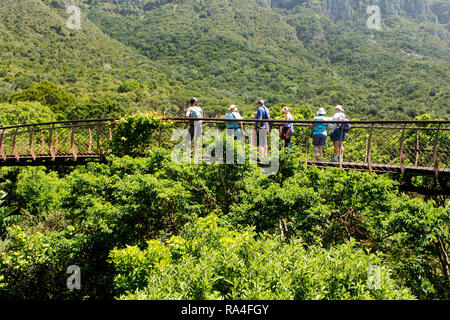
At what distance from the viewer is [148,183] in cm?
633

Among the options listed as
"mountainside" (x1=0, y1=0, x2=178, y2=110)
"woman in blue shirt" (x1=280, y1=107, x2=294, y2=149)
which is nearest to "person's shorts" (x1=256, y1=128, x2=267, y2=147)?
"woman in blue shirt" (x1=280, y1=107, x2=294, y2=149)

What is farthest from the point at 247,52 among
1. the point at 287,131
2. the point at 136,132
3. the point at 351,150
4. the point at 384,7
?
the point at 287,131

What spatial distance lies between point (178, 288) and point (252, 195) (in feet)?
10.3

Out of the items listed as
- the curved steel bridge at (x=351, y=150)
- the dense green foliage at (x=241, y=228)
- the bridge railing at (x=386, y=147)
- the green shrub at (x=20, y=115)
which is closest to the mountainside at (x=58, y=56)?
the green shrub at (x=20, y=115)

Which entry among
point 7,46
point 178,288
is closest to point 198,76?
point 7,46

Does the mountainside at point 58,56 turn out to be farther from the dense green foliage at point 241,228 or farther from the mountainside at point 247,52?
the dense green foliage at point 241,228

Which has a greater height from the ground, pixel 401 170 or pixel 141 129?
pixel 141 129

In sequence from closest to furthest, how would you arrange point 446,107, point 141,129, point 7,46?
1. point 141,129
2. point 446,107
3. point 7,46

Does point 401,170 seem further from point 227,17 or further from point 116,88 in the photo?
point 227,17

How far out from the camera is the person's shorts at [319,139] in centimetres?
725

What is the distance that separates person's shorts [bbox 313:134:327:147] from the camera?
7246 millimetres

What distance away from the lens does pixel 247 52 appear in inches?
3570

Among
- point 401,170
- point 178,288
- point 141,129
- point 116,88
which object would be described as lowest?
point 178,288

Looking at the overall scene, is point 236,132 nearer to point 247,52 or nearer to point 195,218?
point 195,218
